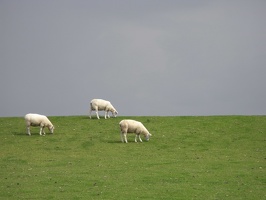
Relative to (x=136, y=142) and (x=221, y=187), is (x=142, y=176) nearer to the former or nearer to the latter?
(x=221, y=187)

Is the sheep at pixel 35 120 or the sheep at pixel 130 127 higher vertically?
the sheep at pixel 35 120

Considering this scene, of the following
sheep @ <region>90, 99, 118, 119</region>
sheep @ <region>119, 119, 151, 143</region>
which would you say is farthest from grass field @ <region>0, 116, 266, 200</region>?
sheep @ <region>90, 99, 118, 119</region>

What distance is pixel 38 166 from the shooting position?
33.3 meters

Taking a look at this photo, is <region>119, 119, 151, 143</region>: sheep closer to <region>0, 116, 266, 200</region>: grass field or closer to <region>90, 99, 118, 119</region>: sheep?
<region>0, 116, 266, 200</region>: grass field

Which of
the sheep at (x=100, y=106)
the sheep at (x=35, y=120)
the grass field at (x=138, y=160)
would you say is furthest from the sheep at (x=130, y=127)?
the sheep at (x=100, y=106)

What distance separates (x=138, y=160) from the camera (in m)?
34.5

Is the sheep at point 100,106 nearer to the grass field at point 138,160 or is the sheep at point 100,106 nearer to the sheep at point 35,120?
the grass field at point 138,160

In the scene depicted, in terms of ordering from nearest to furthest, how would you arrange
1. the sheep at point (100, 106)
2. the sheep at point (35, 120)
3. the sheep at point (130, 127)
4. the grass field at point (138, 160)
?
the grass field at point (138, 160), the sheep at point (130, 127), the sheep at point (35, 120), the sheep at point (100, 106)

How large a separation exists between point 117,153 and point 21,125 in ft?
47.8

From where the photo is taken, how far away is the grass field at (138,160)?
26297 millimetres

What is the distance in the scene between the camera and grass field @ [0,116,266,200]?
26.3m

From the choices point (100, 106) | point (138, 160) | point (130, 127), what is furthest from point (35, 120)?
point (138, 160)

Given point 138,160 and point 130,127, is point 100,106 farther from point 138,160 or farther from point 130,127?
point 138,160

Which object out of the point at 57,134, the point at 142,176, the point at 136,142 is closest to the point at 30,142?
the point at 57,134
